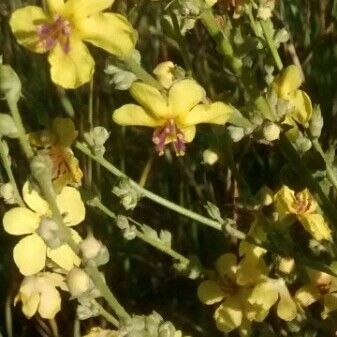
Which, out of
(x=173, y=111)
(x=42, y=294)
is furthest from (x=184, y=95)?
(x=42, y=294)

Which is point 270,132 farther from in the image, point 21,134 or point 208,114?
point 21,134

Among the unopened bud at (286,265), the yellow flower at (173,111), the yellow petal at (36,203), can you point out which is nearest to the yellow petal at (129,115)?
the yellow flower at (173,111)

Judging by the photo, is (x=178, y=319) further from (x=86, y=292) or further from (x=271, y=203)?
(x=86, y=292)

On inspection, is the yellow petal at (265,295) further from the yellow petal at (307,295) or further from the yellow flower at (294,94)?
the yellow flower at (294,94)

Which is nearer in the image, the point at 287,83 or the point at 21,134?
the point at 21,134

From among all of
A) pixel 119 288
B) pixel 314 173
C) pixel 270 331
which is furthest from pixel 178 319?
pixel 314 173

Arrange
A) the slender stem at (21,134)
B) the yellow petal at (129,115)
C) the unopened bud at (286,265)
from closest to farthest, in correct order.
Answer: the slender stem at (21,134) < the yellow petal at (129,115) < the unopened bud at (286,265)

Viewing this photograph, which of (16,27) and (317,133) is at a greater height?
(16,27)
